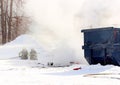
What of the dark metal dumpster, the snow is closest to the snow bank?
the snow

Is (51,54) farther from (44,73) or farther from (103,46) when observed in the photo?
(44,73)

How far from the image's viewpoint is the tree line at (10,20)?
46.4 meters

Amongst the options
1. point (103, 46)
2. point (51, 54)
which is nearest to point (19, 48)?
point (51, 54)

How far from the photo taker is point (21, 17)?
4925 cm

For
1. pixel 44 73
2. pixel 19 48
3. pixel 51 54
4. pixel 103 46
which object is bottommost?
pixel 44 73

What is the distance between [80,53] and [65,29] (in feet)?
18.0

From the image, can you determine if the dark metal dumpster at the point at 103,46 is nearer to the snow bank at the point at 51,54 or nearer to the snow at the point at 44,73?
the snow at the point at 44,73

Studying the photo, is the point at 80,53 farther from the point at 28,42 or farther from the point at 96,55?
the point at 28,42

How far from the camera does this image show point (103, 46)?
57.2 feet

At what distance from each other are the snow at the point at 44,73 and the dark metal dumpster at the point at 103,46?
0.77m

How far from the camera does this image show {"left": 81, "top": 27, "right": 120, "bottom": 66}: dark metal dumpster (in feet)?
56.4

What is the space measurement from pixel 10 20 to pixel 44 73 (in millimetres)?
33354

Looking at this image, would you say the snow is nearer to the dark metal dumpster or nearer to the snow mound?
the snow mound

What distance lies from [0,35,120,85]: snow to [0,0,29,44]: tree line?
16362 millimetres
